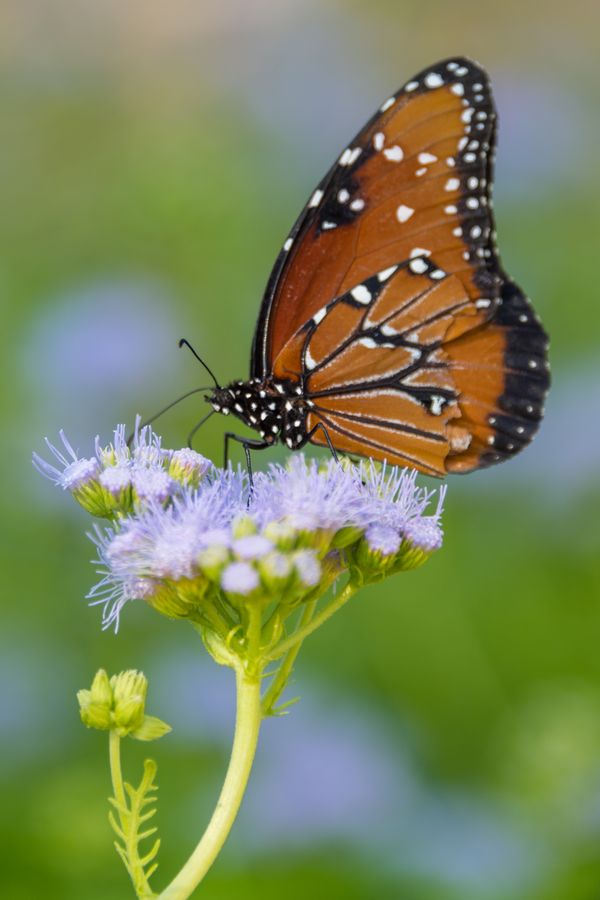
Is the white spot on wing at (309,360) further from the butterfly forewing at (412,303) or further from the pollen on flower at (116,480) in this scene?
the pollen on flower at (116,480)

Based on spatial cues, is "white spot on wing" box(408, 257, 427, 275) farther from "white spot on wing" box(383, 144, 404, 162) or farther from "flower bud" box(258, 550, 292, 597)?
"flower bud" box(258, 550, 292, 597)

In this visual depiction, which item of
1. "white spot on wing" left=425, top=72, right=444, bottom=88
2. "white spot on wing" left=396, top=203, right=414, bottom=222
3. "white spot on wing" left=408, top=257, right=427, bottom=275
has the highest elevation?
"white spot on wing" left=425, top=72, right=444, bottom=88

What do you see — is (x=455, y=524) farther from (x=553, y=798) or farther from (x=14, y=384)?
(x=14, y=384)

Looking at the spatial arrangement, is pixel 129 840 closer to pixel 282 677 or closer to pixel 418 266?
pixel 282 677

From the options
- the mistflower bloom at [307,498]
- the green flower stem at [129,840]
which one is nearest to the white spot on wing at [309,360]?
the mistflower bloom at [307,498]

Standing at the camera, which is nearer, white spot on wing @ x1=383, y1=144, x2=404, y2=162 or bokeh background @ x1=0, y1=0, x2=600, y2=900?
white spot on wing @ x1=383, y1=144, x2=404, y2=162

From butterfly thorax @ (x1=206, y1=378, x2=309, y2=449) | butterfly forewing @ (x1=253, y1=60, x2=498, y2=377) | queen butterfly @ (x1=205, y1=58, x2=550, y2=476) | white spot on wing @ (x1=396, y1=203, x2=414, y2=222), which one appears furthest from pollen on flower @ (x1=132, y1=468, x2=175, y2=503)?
white spot on wing @ (x1=396, y1=203, x2=414, y2=222)

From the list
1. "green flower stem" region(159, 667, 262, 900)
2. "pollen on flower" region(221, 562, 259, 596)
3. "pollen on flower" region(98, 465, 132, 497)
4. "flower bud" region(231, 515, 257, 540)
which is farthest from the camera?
"pollen on flower" region(98, 465, 132, 497)
